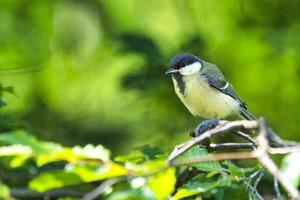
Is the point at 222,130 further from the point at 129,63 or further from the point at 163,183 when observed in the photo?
the point at 129,63

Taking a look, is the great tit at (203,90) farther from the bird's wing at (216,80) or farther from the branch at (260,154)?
the branch at (260,154)

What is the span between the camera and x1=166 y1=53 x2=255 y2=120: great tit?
356 cm

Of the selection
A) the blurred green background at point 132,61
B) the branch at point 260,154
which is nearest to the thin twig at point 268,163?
the branch at point 260,154

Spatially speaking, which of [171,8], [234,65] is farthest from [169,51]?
[171,8]

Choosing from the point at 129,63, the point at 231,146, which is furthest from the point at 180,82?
the point at 231,146

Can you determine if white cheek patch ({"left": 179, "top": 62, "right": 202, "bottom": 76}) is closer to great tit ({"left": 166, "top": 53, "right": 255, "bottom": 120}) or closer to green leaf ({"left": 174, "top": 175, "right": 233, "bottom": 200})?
great tit ({"left": 166, "top": 53, "right": 255, "bottom": 120})

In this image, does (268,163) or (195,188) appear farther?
(195,188)

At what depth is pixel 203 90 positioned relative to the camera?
143 inches

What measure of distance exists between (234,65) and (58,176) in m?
3.36

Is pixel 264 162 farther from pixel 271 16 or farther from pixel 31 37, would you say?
pixel 31 37

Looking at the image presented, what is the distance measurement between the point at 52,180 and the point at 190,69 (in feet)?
8.29

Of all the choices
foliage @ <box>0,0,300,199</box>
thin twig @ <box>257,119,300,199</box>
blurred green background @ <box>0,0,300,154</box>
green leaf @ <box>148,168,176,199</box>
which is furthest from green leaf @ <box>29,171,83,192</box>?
blurred green background @ <box>0,0,300,154</box>

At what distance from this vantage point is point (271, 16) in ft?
14.7

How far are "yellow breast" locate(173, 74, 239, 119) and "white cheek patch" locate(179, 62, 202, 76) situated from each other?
0.03 metres
